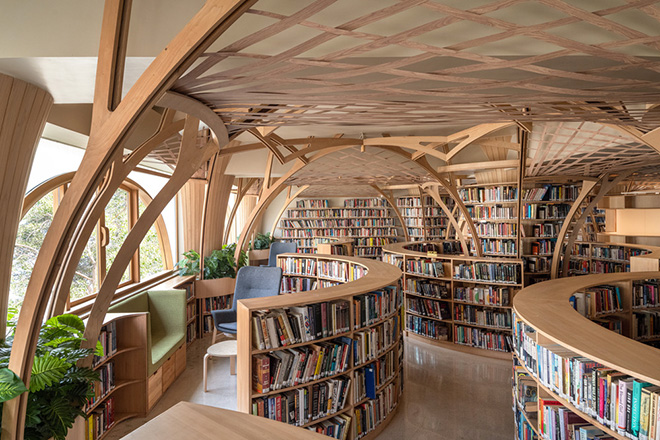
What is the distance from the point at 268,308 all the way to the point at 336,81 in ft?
6.03

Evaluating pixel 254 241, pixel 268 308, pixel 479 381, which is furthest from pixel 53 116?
pixel 254 241

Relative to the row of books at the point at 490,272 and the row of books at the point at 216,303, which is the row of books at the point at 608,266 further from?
the row of books at the point at 216,303

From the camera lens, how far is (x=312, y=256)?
7.36 metres

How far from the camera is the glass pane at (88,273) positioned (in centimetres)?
560

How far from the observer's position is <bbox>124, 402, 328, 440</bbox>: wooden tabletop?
5.16 ft

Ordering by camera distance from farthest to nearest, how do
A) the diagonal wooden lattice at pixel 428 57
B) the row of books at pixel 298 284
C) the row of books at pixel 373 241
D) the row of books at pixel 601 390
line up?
the row of books at pixel 373 241 → the row of books at pixel 298 284 → the row of books at pixel 601 390 → the diagonal wooden lattice at pixel 428 57

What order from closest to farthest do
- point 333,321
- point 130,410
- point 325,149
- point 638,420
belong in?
point 638,420 → point 333,321 → point 130,410 → point 325,149

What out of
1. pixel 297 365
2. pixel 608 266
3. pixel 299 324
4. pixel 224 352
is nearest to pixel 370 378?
pixel 297 365

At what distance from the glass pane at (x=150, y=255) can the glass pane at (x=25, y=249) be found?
276 centimetres

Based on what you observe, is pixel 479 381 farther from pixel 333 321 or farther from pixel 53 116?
pixel 53 116

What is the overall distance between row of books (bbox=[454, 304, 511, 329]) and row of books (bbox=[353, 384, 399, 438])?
113 inches

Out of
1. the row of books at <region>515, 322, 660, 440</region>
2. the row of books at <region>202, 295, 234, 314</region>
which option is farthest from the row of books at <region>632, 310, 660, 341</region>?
the row of books at <region>202, 295, 234, 314</region>

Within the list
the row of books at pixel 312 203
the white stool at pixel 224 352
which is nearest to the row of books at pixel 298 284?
the white stool at pixel 224 352

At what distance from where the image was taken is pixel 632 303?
4398 mm
